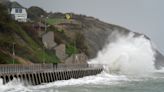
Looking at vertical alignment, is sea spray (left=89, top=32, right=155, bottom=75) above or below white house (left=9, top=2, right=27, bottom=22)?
below

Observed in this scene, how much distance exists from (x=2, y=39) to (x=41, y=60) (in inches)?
331

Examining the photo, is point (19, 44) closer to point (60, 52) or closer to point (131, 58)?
point (60, 52)

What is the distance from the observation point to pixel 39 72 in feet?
220

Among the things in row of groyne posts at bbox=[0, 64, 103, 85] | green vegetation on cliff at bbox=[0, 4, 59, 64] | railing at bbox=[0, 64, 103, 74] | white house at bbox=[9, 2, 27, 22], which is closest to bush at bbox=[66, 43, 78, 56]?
green vegetation on cliff at bbox=[0, 4, 59, 64]

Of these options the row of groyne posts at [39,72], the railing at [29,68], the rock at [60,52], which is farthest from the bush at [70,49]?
the railing at [29,68]

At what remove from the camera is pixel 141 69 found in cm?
12131

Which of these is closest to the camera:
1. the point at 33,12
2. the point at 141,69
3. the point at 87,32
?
the point at 141,69

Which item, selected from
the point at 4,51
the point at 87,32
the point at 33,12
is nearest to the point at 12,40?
the point at 4,51

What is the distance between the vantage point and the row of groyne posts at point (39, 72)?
191 ft

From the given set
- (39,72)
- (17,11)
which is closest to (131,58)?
(17,11)

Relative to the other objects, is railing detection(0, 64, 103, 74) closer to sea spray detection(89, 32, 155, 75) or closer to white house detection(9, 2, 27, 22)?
sea spray detection(89, 32, 155, 75)

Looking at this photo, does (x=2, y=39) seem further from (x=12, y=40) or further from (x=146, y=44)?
(x=146, y=44)

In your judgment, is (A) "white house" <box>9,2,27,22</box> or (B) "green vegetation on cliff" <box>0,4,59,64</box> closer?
(B) "green vegetation on cliff" <box>0,4,59,64</box>

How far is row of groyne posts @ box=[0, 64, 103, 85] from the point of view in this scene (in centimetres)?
5836
